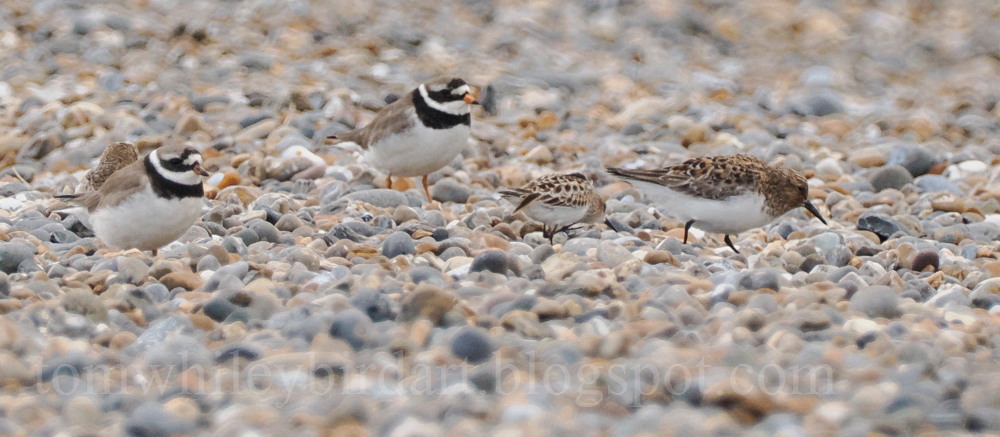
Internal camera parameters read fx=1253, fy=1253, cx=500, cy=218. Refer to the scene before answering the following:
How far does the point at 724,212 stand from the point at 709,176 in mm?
312

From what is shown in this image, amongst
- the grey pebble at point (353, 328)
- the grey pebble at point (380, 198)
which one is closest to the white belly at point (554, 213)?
the grey pebble at point (380, 198)

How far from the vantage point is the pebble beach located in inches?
175

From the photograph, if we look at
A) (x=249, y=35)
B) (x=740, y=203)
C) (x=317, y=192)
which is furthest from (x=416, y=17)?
(x=740, y=203)

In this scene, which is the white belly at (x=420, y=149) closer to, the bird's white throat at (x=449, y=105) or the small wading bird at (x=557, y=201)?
the bird's white throat at (x=449, y=105)

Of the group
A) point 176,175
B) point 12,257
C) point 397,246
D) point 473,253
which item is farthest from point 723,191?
point 12,257

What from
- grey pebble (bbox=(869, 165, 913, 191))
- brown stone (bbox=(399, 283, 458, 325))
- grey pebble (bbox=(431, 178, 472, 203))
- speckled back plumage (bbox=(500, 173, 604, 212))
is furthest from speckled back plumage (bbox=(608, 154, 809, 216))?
brown stone (bbox=(399, 283, 458, 325))

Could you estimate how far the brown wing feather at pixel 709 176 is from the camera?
25.4 feet

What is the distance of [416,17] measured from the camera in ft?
57.5

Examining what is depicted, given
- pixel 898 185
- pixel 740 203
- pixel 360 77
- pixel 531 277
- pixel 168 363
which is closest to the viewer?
pixel 168 363

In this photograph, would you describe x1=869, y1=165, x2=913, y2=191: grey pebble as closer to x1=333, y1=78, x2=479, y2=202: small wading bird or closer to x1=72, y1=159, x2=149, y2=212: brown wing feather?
x1=333, y1=78, x2=479, y2=202: small wading bird

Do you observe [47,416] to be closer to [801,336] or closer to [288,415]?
[288,415]

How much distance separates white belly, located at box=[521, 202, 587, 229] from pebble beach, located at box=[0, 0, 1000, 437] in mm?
199

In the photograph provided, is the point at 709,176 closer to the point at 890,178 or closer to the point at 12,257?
the point at 890,178

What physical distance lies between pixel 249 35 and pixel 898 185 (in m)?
8.36
